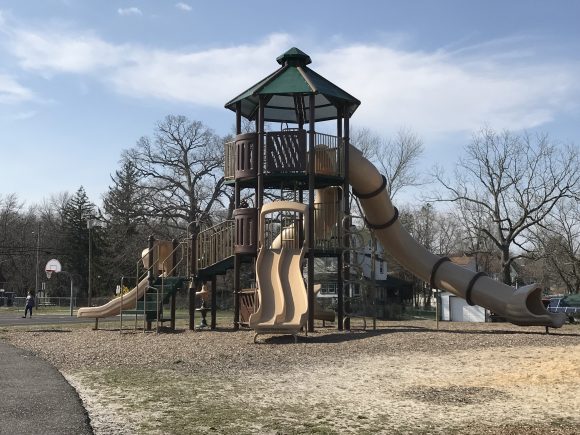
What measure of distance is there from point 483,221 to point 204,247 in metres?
34.2

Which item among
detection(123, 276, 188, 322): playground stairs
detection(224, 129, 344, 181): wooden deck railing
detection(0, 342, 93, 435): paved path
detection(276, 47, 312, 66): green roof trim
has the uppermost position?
detection(276, 47, 312, 66): green roof trim

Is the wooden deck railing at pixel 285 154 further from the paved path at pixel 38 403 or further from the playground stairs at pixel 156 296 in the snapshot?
the paved path at pixel 38 403

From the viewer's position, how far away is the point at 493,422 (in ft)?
24.1

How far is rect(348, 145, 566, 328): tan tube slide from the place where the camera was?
21.0m

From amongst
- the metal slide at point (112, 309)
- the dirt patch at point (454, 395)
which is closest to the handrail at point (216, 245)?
the metal slide at point (112, 309)

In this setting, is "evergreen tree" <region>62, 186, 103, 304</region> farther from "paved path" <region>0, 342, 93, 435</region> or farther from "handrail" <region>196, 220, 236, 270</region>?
"paved path" <region>0, 342, 93, 435</region>

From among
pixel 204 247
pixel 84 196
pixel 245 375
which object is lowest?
pixel 245 375

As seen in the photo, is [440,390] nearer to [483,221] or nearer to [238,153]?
[238,153]

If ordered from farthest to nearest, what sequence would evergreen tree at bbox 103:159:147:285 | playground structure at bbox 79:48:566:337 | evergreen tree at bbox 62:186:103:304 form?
evergreen tree at bbox 62:186:103:304 → evergreen tree at bbox 103:159:147:285 → playground structure at bbox 79:48:566:337

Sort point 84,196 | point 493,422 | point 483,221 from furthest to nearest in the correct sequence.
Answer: point 84,196 < point 483,221 < point 493,422

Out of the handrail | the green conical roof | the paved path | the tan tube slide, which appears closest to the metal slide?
the handrail

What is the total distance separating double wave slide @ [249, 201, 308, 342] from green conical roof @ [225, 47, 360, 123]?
12.7 feet

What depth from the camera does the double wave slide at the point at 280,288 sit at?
16188 millimetres

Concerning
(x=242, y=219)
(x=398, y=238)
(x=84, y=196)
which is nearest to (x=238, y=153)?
(x=242, y=219)
